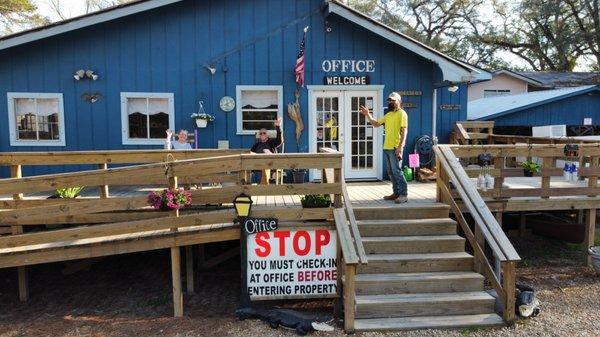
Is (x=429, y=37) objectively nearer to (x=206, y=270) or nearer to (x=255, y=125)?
(x=255, y=125)

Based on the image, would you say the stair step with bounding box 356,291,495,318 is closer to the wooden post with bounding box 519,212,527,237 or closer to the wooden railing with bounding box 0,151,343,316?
the wooden railing with bounding box 0,151,343,316

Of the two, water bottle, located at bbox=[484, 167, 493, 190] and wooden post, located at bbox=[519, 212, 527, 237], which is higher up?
water bottle, located at bbox=[484, 167, 493, 190]

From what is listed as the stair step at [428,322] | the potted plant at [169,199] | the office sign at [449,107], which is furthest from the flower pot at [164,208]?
the office sign at [449,107]

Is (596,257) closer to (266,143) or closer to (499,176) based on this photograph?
(499,176)

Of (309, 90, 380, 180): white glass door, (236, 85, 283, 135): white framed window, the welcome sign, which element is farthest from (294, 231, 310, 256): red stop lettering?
(236, 85, 283, 135): white framed window

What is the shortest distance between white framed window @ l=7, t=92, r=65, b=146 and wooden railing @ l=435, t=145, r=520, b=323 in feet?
21.8

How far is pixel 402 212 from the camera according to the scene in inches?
250

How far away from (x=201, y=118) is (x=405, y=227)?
4.43 metres

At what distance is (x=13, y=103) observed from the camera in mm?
8805

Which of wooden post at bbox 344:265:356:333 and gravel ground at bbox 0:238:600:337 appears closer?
wooden post at bbox 344:265:356:333

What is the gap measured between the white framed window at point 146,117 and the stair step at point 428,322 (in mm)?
5461

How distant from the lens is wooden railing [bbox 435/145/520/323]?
524 cm

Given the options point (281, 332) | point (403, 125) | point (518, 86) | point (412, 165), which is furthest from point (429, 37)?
point (281, 332)

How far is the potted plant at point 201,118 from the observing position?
8859mm
